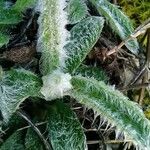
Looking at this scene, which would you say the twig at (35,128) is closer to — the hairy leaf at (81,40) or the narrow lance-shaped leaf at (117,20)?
the hairy leaf at (81,40)

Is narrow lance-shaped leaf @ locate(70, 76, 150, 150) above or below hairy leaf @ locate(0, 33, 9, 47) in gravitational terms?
below

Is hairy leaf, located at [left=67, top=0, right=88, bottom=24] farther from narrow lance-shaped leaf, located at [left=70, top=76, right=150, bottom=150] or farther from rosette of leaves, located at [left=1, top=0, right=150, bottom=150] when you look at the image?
narrow lance-shaped leaf, located at [left=70, top=76, right=150, bottom=150]

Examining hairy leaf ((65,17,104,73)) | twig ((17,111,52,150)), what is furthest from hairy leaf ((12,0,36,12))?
twig ((17,111,52,150))

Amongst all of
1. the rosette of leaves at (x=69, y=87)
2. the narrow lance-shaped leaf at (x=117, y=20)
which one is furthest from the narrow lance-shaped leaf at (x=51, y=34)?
the narrow lance-shaped leaf at (x=117, y=20)

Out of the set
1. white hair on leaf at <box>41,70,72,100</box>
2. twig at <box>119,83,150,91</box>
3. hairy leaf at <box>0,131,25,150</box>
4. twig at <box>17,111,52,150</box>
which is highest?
white hair on leaf at <box>41,70,72,100</box>

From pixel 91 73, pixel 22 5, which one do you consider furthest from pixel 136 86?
pixel 22 5

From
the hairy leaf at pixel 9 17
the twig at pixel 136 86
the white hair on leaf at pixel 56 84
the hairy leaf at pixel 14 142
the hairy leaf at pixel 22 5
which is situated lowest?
the hairy leaf at pixel 14 142
